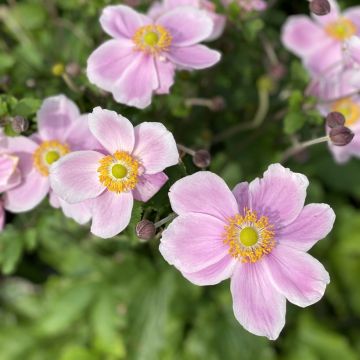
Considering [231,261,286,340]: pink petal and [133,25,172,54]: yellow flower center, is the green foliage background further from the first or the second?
[231,261,286,340]: pink petal

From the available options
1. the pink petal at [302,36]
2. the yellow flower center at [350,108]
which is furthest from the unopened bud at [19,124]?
the pink petal at [302,36]

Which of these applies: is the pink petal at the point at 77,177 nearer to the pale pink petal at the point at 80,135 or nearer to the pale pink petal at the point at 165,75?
the pale pink petal at the point at 80,135

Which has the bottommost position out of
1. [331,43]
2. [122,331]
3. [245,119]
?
[122,331]

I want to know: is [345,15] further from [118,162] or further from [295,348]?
[295,348]

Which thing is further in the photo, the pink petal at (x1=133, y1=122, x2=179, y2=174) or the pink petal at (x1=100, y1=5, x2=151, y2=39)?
the pink petal at (x1=100, y1=5, x2=151, y2=39)

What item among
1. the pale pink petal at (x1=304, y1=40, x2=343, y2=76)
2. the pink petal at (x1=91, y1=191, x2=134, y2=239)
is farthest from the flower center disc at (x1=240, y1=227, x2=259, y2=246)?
the pale pink petal at (x1=304, y1=40, x2=343, y2=76)

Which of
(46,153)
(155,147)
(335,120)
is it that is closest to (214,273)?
(155,147)

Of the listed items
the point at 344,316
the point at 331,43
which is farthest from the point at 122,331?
the point at 331,43
